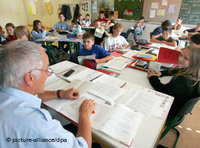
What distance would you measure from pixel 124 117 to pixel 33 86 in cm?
55

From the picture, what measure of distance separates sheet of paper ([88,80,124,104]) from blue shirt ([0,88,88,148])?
466 millimetres

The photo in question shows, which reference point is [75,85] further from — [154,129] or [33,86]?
[154,129]

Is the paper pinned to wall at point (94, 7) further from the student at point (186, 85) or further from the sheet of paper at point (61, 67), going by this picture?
the student at point (186, 85)

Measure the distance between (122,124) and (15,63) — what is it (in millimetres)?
629

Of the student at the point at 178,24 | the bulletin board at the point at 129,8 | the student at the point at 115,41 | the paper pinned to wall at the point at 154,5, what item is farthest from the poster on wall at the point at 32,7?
the student at the point at 178,24

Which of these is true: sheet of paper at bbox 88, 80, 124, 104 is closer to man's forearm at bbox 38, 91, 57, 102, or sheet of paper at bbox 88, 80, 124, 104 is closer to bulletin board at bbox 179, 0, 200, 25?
man's forearm at bbox 38, 91, 57, 102

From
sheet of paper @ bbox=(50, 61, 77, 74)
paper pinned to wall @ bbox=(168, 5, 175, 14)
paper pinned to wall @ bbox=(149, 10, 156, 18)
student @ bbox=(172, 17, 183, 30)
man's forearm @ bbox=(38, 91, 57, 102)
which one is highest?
paper pinned to wall @ bbox=(168, 5, 175, 14)

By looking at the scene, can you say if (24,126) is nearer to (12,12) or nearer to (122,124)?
(122,124)

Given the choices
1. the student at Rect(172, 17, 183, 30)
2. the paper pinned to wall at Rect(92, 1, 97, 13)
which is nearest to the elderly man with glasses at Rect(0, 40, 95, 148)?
the student at Rect(172, 17, 183, 30)

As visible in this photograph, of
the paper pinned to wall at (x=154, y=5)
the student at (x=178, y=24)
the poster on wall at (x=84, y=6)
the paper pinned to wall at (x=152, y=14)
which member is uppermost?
the poster on wall at (x=84, y=6)

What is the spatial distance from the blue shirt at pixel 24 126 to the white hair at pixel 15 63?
43 millimetres

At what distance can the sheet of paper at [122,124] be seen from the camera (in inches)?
28.0

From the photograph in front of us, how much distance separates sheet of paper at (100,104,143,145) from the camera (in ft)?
2.33

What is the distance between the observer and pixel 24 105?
0.56 metres
